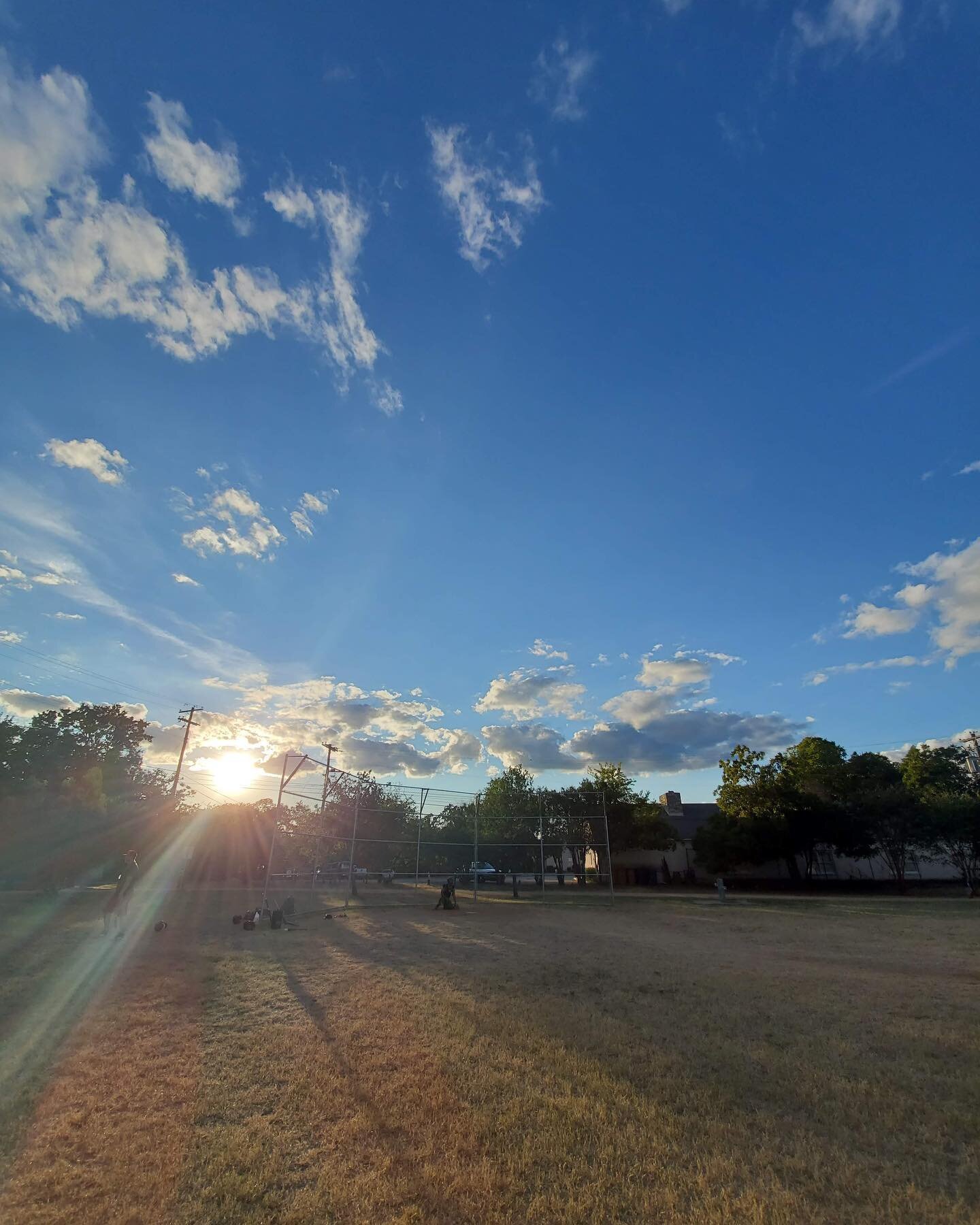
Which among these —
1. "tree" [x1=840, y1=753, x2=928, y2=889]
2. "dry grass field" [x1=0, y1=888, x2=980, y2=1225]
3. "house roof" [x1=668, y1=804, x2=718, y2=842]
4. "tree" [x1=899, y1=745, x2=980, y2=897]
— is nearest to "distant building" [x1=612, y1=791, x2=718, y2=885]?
"house roof" [x1=668, y1=804, x2=718, y2=842]

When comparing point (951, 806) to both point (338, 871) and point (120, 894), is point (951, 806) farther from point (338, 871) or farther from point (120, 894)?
point (120, 894)

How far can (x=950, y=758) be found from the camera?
3978 centimetres

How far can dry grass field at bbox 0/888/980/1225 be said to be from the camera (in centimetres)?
341

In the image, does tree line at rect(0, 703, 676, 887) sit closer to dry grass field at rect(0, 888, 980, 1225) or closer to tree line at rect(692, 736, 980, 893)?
tree line at rect(692, 736, 980, 893)

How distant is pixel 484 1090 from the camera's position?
15.9 feet

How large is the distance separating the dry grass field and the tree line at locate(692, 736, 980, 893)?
2611cm

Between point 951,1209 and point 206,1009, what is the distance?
7.55 m

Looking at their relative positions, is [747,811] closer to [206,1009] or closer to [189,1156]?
[206,1009]

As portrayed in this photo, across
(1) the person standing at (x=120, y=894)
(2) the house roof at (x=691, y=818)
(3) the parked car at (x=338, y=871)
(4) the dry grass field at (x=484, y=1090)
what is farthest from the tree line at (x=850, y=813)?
(1) the person standing at (x=120, y=894)

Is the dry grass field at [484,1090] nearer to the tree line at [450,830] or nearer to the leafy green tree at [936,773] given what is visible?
the tree line at [450,830]

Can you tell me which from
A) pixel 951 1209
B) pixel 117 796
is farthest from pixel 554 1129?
pixel 117 796

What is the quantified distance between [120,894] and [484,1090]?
1244cm

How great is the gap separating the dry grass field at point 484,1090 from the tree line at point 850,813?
1028 inches

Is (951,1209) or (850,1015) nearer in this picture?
(951,1209)
